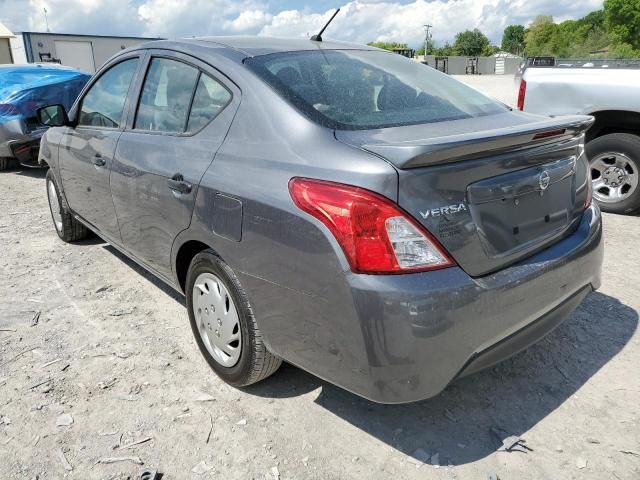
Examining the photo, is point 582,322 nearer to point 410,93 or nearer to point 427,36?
point 410,93

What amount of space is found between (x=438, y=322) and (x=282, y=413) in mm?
1053

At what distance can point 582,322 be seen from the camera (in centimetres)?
336

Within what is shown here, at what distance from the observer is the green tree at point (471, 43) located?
391 ft

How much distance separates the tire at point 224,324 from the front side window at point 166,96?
2.61 ft

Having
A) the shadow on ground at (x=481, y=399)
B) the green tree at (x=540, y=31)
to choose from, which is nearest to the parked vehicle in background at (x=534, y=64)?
the shadow on ground at (x=481, y=399)

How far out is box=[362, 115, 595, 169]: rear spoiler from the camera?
1.92m

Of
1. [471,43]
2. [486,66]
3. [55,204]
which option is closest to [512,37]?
[471,43]

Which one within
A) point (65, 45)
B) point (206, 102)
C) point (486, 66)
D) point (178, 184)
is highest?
point (65, 45)

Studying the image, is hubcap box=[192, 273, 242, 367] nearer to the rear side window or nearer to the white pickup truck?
the rear side window

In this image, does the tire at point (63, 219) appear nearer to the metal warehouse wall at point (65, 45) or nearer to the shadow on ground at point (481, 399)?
the shadow on ground at point (481, 399)

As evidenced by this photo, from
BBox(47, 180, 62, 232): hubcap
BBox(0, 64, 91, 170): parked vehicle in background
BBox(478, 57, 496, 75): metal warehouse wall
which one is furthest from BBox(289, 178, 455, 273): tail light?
BBox(478, 57, 496, 75): metal warehouse wall

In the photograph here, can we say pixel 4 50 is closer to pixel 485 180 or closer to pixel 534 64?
pixel 534 64

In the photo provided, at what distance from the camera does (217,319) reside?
273 centimetres

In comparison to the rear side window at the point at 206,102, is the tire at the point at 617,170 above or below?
below
